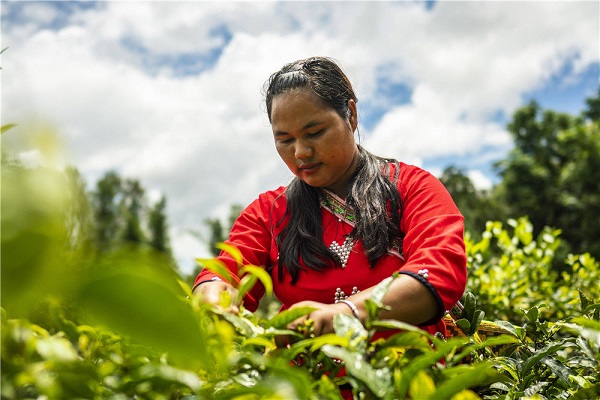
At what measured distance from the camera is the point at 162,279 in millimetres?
294

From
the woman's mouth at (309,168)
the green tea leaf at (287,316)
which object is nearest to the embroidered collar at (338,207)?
the woman's mouth at (309,168)

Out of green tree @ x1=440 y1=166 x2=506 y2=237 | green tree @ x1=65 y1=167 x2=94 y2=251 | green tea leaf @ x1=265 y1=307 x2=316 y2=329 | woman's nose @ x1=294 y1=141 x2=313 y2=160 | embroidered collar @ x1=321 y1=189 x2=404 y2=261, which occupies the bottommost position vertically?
green tea leaf @ x1=265 y1=307 x2=316 y2=329

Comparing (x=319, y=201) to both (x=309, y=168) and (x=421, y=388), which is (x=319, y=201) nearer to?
(x=309, y=168)

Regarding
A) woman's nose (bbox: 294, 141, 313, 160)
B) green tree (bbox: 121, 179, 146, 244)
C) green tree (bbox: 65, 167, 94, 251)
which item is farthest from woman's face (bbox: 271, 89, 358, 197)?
green tree (bbox: 121, 179, 146, 244)

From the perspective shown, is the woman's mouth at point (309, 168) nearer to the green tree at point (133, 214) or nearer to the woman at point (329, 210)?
the woman at point (329, 210)

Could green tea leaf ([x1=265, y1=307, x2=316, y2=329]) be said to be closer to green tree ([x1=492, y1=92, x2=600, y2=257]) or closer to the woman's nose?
the woman's nose

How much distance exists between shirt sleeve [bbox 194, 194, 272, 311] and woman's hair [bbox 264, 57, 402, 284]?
0.06 metres

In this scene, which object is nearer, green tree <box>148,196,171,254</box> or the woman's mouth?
the woman's mouth

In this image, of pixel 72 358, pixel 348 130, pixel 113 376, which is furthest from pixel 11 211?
pixel 348 130

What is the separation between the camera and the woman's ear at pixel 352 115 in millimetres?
1792

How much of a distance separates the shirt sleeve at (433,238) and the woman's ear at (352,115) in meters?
0.28

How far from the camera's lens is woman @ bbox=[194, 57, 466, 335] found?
4.67 ft

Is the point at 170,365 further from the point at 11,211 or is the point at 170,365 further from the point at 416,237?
the point at 416,237

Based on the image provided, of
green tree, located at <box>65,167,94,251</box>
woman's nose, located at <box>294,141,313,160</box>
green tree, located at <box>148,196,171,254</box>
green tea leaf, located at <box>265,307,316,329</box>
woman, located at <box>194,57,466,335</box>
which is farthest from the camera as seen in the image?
green tree, located at <box>148,196,171,254</box>
